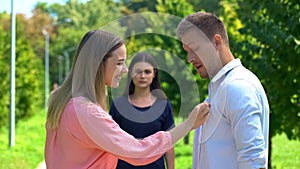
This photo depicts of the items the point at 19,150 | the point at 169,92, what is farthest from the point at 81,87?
the point at 169,92

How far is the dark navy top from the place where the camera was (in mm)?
5988

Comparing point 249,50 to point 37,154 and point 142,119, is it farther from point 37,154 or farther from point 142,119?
point 37,154

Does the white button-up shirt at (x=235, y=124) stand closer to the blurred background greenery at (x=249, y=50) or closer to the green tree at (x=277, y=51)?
the blurred background greenery at (x=249, y=50)

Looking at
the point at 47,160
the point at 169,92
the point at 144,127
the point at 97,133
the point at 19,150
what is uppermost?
the point at 97,133

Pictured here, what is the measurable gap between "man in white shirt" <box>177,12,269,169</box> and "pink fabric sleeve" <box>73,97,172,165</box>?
26cm

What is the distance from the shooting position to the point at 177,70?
5.48 metres

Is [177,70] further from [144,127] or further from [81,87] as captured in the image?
[81,87]

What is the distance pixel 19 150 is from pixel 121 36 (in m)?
16.4

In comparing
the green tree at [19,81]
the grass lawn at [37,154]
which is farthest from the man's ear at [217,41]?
the green tree at [19,81]

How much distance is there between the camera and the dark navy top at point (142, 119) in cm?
599

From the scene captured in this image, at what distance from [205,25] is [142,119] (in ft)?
7.64

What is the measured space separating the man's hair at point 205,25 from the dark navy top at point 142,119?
85.1 inches

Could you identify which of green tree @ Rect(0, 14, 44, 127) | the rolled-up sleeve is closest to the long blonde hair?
the rolled-up sleeve

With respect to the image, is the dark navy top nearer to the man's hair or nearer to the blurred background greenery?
the blurred background greenery
